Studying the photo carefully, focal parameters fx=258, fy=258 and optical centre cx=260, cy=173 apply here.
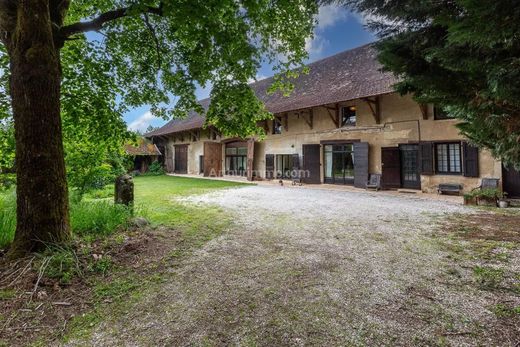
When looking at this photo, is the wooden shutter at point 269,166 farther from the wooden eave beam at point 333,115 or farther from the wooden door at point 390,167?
the wooden door at point 390,167

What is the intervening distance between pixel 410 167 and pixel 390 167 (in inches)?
29.6

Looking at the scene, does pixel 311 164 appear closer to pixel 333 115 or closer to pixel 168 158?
pixel 333 115

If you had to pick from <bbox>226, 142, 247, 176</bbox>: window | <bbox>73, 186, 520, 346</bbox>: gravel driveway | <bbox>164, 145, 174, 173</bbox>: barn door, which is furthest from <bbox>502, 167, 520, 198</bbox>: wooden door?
<bbox>164, 145, 174, 173</bbox>: barn door

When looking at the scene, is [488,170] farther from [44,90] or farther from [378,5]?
[44,90]

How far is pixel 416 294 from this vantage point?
8.24 ft

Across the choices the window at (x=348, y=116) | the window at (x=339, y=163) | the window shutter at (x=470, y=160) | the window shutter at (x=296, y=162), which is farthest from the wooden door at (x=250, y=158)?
the window shutter at (x=470, y=160)

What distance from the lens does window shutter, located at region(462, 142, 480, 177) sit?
347 inches

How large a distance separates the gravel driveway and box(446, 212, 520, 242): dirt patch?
0.79 m

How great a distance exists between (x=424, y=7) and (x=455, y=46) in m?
0.64

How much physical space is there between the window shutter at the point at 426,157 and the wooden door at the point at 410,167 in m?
0.33

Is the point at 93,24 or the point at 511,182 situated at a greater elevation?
the point at 93,24

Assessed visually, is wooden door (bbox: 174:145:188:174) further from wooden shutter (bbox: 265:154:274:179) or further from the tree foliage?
the tree foliage

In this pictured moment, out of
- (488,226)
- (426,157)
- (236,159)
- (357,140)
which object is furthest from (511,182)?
(236,159)

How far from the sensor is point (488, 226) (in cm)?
502
